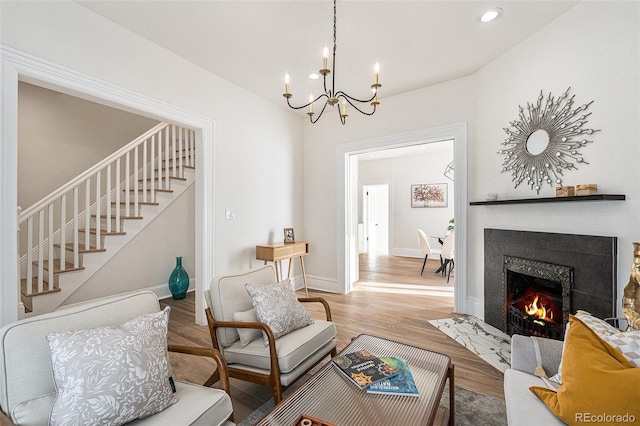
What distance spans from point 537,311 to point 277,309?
236cm

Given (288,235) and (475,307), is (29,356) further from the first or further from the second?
(475,307)

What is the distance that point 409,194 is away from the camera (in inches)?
299

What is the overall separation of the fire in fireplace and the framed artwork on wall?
460cm

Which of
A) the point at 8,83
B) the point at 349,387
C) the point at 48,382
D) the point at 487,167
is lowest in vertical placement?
the point at 349,387

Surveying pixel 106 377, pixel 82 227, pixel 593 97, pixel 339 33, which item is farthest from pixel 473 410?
pixel 82 227

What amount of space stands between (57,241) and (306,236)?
3.34 m

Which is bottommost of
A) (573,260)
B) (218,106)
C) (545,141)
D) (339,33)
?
(573,260)

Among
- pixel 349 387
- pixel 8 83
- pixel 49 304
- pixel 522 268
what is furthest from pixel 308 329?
pixel 49 304

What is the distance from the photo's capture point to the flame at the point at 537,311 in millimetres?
2455

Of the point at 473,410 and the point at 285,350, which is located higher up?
the point at 285,350

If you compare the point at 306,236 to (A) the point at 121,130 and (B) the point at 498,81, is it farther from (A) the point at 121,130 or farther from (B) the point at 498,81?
(A) the point at 121,130

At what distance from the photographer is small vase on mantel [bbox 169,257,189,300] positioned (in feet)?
13.5

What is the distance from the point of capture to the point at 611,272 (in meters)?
1.94

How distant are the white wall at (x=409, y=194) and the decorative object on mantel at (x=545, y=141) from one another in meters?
4.30
